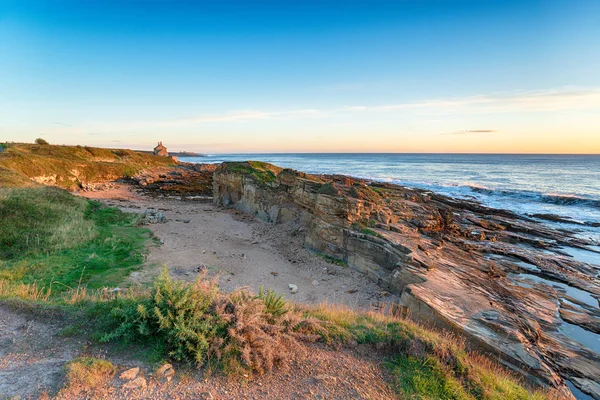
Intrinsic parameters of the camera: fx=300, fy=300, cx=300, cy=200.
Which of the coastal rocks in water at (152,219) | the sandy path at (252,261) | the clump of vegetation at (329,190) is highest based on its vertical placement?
the clump of vegetation at (329,190)

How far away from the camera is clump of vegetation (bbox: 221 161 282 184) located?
25578 millimetres

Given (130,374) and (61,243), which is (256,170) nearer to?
(61,243)

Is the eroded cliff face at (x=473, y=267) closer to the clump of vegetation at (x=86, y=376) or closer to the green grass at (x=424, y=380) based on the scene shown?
the green grass at (x=424, y=380)

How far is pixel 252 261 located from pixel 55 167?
1344 inches

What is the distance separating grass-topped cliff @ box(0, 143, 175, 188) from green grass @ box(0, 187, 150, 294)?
5364 mm

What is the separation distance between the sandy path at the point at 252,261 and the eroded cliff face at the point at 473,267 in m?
1.05

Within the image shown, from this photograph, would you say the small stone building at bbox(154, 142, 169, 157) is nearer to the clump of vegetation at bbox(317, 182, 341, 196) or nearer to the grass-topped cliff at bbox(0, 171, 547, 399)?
the clump of vegetation at bbox(317, 182, 341, 196)

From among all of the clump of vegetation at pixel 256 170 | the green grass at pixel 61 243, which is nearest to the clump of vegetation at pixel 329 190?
the clump of vegetation at pixel 256 170

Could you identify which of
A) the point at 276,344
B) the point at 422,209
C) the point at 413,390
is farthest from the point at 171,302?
the point at 422,209

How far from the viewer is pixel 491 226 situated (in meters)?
22.7

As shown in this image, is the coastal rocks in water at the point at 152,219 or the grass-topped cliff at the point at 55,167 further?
the grass-topped cliff at the point at 55,167

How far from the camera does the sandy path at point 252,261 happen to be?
478 inches

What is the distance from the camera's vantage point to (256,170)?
27.8m

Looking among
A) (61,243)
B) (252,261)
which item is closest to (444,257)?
(252,261)
